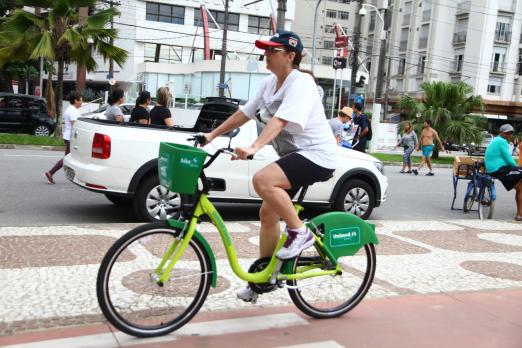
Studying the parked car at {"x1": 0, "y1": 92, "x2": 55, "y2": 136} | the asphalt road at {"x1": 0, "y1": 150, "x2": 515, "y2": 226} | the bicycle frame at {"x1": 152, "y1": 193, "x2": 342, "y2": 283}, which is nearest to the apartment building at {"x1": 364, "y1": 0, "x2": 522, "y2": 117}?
the parked car at {"x1": 0, "y1": 92, "x2": 55, "y2": 136}

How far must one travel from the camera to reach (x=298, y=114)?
348 centimetres

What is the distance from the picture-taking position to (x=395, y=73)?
64.1 m

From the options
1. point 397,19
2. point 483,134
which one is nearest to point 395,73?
point 397,19

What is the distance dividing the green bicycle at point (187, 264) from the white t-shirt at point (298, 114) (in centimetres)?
35

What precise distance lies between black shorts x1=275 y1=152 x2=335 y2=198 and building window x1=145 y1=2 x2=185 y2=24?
48241 millimetres

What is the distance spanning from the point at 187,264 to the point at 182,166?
67cm

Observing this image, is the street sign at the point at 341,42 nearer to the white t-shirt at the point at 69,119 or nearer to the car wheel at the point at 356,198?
the white t-shirt at the point at 69,119

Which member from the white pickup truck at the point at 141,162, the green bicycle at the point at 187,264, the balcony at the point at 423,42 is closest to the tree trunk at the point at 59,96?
the white pickup truck at the point at 141,162

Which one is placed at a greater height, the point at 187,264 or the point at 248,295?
the point at 187,264

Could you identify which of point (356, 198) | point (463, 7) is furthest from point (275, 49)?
point (463, 7)

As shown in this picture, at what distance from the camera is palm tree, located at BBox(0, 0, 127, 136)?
17578 mm

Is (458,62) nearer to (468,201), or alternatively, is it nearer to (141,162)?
(468,201)

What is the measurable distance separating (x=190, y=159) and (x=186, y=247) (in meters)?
0.57

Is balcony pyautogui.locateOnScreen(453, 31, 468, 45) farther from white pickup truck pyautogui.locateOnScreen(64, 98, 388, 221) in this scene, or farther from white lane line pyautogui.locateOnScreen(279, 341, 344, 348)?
white lane line pyautogui.locateOnScreen(279, 341, 344, 348)
